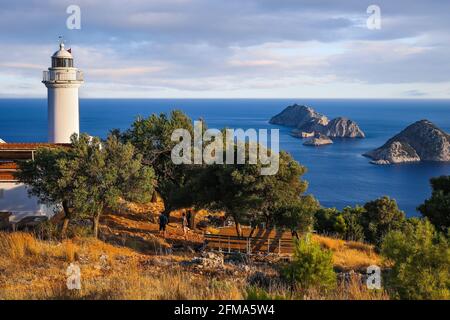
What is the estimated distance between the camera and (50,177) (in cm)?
1489

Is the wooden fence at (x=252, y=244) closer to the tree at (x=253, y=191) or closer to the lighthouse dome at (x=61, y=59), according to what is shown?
the tree at (x=253, y=191)

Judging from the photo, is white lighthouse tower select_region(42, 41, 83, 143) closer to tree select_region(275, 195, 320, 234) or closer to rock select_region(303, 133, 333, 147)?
tree select_region(275, 195, 320, 234)

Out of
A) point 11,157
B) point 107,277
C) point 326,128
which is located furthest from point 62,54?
point 326,128

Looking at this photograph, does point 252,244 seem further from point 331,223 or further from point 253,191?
point 331,223

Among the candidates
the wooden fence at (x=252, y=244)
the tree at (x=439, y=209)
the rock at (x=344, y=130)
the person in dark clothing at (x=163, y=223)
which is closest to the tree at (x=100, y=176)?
the person in dark clothing at (x=163, y=223)

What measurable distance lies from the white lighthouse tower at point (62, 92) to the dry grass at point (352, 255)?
16.5m

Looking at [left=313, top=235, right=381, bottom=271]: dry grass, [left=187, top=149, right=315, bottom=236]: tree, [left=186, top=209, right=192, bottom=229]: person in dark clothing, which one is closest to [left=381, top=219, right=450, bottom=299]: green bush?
[left=313, top=235, right=381, bottom=271]: dry grass

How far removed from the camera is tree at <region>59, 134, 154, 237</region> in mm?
14688

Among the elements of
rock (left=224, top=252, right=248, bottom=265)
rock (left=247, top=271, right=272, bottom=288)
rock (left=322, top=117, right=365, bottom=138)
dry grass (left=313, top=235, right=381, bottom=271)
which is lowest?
dry grass (left=313, top=235, right=381, bottom=271)

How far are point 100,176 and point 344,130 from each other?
150 metres

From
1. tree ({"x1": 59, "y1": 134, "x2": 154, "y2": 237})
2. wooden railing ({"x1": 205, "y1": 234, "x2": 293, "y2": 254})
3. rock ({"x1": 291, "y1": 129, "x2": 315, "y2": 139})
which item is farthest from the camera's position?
rock ({"x1": 291, "y1": 129, "x2": 315, "y2": 139})

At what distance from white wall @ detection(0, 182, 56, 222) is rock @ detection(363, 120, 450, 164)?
9863 cm

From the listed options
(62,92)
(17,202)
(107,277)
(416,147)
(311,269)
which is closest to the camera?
(311,269)
